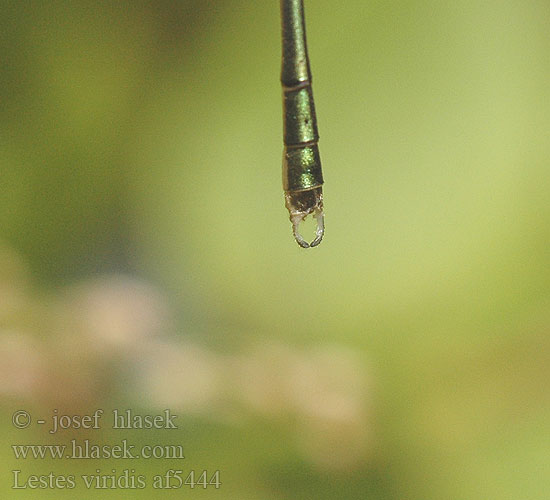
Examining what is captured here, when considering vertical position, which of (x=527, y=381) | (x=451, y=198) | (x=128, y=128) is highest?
(x=128, y=128)

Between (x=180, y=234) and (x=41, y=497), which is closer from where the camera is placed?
(x=41, y=497)

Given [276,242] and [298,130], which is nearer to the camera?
[298,130]

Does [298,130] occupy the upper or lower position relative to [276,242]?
upper

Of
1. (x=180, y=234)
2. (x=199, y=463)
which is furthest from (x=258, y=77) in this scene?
(x=199, y=463)

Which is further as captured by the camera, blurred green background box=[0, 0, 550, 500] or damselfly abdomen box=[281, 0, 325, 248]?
blurred green background box=[0, 0, 550, 500]

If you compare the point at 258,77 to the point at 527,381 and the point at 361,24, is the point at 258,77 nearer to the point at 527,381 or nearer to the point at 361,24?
the point at 361,24
